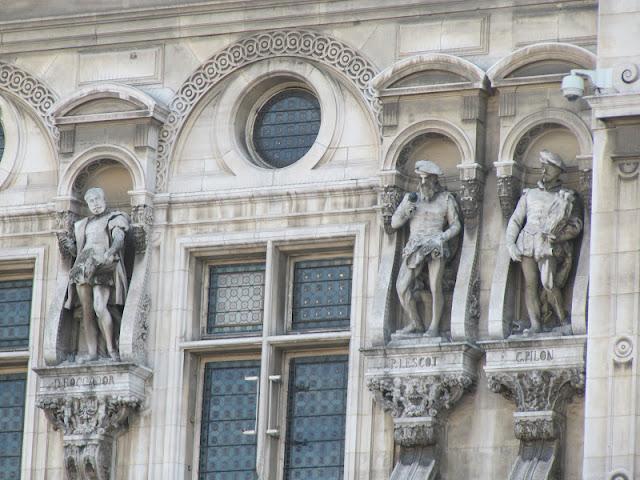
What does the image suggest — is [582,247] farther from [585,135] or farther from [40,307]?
[40,307]

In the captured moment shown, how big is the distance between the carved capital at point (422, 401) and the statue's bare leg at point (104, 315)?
3825 mm

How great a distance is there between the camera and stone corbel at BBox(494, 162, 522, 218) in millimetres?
36094

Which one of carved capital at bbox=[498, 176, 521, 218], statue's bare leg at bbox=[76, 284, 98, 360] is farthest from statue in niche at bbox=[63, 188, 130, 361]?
carved capital at bbox=[498, 176, 521, 218]

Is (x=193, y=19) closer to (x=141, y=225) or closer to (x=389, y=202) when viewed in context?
(x=141, y=225)

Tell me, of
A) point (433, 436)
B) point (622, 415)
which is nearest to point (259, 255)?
point (433, 436)

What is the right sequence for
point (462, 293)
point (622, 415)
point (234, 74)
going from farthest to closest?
point (234, 74) < point (462, 293) < point (622, 415)

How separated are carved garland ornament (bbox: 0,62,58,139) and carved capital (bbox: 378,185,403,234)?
15.5 feet

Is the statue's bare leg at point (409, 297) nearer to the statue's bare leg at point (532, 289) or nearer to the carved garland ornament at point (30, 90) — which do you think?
the statue's bare leg at point (532, 289)

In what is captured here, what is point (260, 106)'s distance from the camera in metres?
38.5

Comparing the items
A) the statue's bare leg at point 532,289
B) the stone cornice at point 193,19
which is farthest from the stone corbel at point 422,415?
the stone cornice at point 193,19

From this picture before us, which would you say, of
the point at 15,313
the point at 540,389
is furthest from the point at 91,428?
the point at 540,389

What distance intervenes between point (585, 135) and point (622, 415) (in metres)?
3.80

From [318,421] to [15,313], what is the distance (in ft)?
14.7

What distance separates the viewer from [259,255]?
1491 inches
